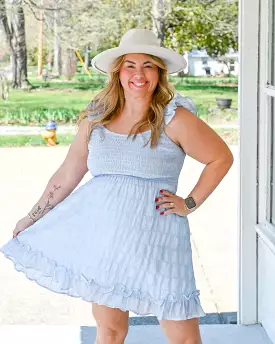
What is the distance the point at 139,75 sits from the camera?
6.98ft

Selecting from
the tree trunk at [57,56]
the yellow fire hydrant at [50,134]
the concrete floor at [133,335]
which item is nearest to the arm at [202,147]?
the concrete floor at [133,335]

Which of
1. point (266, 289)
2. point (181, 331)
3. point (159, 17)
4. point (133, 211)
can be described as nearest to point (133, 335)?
point (266, 289)

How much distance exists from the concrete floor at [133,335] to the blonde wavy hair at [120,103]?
1.16m

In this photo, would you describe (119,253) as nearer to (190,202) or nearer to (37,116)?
(190,202)

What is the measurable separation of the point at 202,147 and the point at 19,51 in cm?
899

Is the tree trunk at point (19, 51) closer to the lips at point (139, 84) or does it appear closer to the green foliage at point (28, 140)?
the green foliage at point (28, 140)

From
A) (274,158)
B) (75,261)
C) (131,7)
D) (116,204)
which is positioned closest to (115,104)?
(116,204)

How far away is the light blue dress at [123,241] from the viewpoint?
6.88 feet

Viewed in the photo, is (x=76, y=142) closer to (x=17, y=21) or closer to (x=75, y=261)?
(x=75, y=261)

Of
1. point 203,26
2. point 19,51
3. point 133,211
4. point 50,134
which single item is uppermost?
point 203,26

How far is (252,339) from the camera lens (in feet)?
9.86

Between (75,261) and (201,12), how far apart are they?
29.4ft

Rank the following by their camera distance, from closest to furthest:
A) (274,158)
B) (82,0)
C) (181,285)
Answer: (181,285), (274,158), (82,0)

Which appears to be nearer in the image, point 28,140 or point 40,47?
point 28,140
